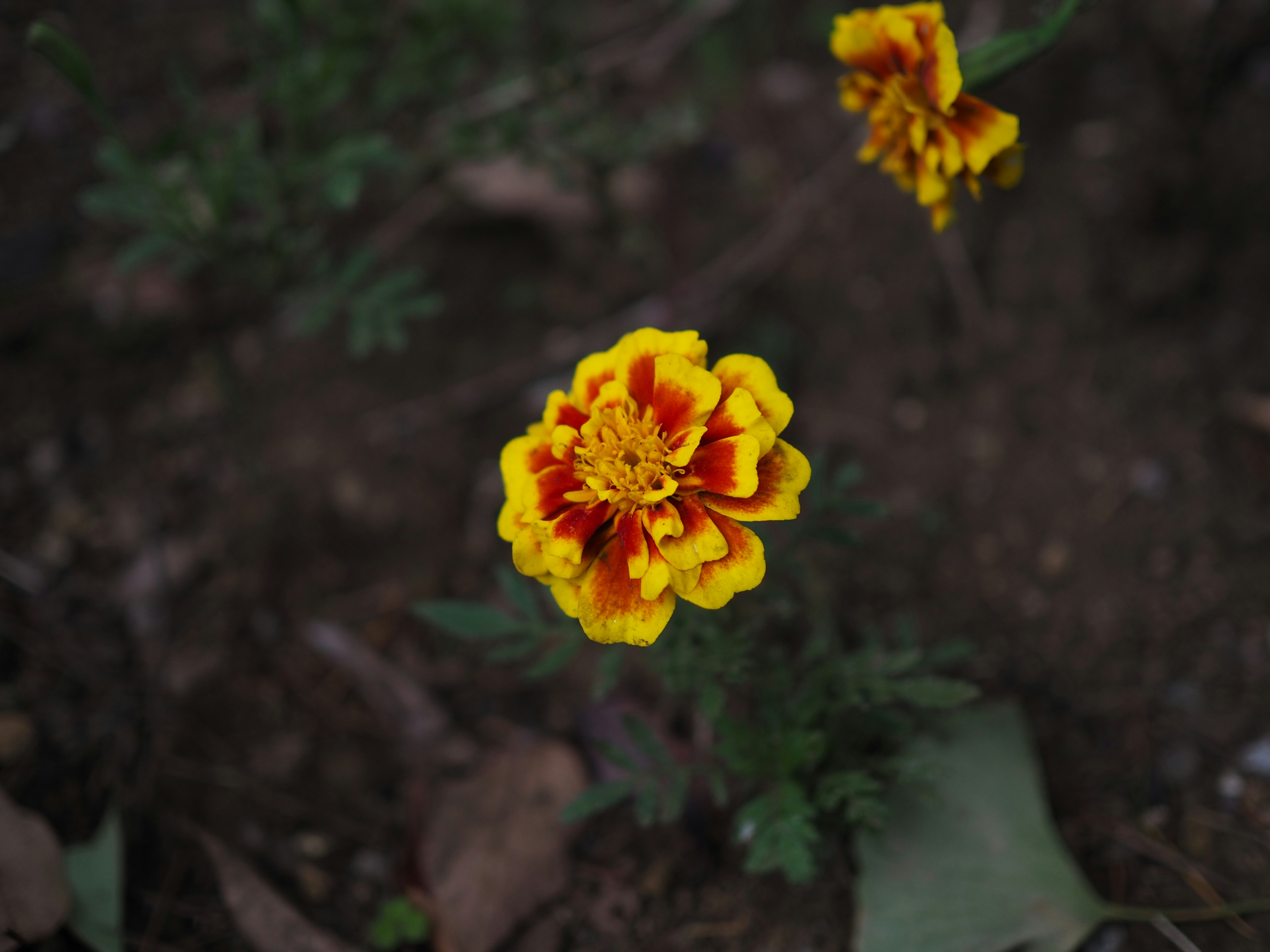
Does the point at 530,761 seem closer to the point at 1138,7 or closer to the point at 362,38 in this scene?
the point at 362,38

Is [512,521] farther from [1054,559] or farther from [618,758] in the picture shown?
[1054,559]

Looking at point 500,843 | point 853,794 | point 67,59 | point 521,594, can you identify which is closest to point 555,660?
point 521,594

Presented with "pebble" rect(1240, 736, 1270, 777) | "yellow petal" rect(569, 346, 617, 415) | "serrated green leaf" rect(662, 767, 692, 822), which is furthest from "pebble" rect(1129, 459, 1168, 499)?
"yellow petal" rect(569, 346, 617, 415)

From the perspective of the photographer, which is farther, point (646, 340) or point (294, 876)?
point (294, 876)

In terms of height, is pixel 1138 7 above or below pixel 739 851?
above

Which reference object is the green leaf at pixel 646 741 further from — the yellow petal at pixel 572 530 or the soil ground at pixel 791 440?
the yellow petal at pixel 572 530

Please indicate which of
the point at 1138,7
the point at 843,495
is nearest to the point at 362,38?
the point at 843,495
